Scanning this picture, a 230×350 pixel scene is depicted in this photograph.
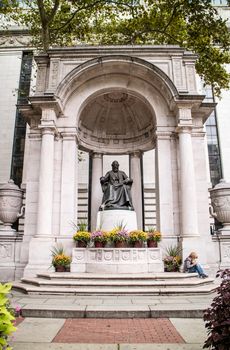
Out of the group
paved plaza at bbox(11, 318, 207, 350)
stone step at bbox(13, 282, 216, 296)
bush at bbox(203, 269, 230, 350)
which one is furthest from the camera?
stone step at bbox(13, 282, 216, 296)

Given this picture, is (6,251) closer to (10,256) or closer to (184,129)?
(10,256)

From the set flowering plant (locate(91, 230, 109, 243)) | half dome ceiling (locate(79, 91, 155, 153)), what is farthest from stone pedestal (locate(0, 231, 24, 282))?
half dome ceiling (locate(79, 91, 155, 153))

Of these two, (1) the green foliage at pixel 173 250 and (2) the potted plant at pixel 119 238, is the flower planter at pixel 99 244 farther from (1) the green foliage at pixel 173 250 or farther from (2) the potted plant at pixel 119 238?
(1) the green foliage at pixel 173 250

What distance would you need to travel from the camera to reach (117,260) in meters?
10.6

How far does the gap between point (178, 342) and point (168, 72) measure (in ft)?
39.5

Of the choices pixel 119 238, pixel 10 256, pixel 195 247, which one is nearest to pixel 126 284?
pixel 119 238

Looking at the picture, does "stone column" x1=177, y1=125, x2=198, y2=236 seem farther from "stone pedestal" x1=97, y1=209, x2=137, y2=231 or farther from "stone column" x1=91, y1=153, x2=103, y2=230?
"stone column" x1=91, y1=153, x2=103, y2=230

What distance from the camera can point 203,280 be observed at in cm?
951

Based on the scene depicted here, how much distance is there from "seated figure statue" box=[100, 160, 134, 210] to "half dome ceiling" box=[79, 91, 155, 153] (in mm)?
2795

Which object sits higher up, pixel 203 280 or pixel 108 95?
pixel 108 95

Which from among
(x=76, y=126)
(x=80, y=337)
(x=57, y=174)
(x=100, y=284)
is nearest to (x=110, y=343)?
(x=80, y=337)

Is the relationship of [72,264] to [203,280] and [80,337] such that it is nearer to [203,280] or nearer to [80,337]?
[203,280]

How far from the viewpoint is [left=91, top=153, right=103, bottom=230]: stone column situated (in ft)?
52.2

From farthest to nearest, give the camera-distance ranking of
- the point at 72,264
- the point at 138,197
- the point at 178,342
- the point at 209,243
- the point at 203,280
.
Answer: the point at 138,197, the point at 209,243, the point at 72,264, the point at 203,280, the point at 178,342
